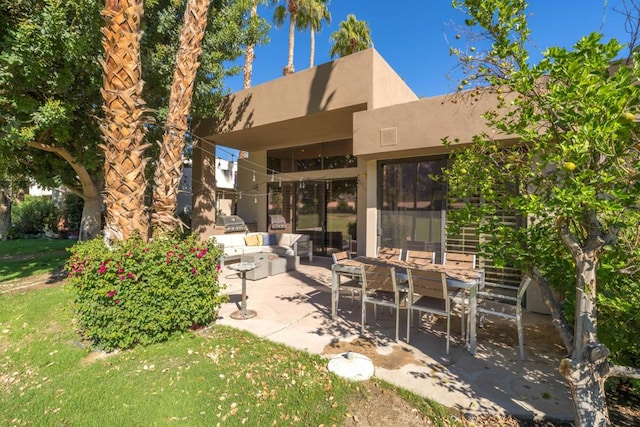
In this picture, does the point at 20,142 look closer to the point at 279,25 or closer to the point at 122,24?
the point at 122,24

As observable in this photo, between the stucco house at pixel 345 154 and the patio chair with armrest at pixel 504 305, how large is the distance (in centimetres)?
53

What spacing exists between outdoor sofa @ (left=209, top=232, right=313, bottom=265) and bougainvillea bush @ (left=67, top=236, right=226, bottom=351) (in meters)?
4.31

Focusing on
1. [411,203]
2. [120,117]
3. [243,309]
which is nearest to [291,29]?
[411,203]

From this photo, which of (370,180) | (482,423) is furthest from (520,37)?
(370,180)

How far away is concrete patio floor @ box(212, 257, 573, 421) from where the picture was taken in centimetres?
291

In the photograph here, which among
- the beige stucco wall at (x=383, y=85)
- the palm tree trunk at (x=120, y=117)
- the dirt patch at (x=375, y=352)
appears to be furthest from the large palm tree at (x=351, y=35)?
the dirt patch at (x=375, y=352)

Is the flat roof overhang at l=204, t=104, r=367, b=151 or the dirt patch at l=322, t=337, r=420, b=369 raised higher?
the flat roof overhang at l=204, t=104, r=367, b=151

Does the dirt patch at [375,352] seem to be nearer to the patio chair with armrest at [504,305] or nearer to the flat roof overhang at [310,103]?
the patio chair with armrest at [504,305]

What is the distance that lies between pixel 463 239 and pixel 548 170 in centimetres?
466

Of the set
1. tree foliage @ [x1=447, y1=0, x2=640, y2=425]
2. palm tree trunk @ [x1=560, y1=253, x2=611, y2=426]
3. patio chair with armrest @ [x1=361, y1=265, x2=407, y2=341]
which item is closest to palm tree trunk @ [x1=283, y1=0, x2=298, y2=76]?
patio chair with armrest @ [x1=361, y1=265, x2=407, y2=341]

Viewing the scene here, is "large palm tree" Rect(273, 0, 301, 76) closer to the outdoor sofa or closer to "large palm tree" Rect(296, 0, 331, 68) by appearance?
"large palm tree" Rect(296, 0, 331, 68)

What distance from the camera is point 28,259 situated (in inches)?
425

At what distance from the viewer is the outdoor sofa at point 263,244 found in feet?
29.9

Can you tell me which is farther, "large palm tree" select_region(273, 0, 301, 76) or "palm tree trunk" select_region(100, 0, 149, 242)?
"large palm tree" select_region(273, 0, 301, 76)
